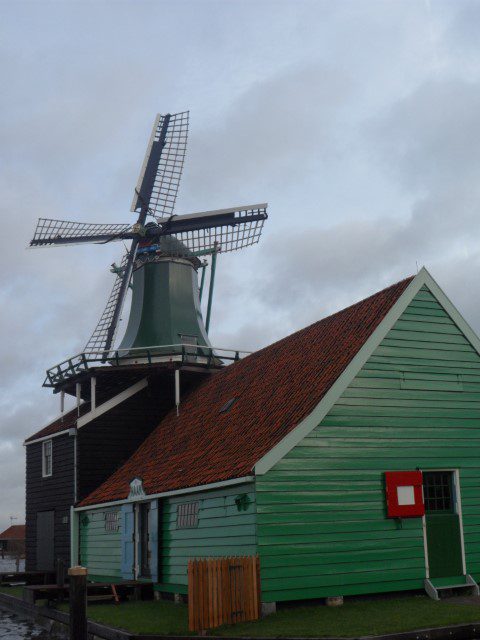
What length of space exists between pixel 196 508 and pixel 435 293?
734 centimetres

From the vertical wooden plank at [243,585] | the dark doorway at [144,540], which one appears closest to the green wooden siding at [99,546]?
the dark doorway at [144,540]

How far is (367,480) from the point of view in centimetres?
1736

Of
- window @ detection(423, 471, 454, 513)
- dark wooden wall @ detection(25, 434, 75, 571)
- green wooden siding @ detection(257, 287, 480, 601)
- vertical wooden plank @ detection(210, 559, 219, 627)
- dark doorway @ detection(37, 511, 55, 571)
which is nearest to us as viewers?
vertical wooden plank @ detection(210, 559, 219, 627)

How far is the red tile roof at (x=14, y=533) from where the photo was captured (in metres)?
95.9

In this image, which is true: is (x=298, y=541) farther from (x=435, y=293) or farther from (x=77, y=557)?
(x=77, y=557)

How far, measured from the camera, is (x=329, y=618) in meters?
14.3

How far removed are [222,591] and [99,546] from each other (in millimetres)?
11414

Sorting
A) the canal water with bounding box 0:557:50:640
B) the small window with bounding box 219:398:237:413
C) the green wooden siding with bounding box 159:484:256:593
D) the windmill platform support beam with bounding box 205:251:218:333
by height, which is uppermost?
the windmill platform support beam with bounding box 205:251:218:333

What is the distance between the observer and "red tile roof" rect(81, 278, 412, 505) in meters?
17.8

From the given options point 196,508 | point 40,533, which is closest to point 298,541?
point 196,508

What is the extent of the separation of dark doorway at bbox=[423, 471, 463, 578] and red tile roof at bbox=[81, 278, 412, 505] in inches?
133

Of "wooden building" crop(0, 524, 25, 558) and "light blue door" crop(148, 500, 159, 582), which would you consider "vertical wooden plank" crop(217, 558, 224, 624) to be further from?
"wooden building" crop(0, 524, 25, 558)

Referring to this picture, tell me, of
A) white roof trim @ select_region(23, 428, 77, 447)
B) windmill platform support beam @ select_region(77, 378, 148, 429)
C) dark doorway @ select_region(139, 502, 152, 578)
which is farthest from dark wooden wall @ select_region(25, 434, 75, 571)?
dark doorway @ select_region(139, 502, 152, 578)

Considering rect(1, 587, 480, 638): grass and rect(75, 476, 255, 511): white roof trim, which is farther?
rect(75, 476, 255, 511): white roof trim
